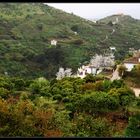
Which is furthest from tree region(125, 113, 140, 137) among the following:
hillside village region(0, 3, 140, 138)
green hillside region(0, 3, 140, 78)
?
green hillside region(0, 3, 140, 78)

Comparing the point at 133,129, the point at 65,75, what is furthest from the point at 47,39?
the point at 133,129

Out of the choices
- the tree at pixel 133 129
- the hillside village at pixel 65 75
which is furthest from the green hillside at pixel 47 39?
the tree at pixel 133 129

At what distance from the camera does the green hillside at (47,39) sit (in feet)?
108

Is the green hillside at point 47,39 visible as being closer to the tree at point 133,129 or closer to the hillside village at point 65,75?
the hillside village at point 65,75

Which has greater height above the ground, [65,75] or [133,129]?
[133,129]

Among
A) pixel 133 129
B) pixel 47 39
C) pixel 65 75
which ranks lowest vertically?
pixel 65 75

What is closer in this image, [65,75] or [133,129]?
[133,129]

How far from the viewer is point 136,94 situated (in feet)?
44.9

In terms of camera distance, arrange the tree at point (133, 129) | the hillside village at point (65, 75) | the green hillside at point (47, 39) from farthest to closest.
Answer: the green hillside at point (47, 39)
the hillside village at point (65, 75)
the tree at point (133, 129)

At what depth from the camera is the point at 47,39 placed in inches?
1622

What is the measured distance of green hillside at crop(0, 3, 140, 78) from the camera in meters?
32.9

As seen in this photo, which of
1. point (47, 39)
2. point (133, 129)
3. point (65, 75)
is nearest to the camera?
point (133, 129)

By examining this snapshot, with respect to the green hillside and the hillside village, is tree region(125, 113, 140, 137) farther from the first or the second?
the green hillside

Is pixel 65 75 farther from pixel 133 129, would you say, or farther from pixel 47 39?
pixel 133 129
